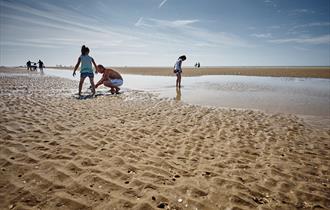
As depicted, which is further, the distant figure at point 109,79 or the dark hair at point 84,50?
the distant figure at point 109,79

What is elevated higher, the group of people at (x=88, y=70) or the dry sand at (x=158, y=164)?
the group of people at (x=88, y=70)

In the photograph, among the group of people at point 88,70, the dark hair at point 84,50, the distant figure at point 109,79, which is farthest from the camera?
the distant figure at point 109,79

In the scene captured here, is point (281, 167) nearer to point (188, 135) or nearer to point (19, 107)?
point (188, 135)

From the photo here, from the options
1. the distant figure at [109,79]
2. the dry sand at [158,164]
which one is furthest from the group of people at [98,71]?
the dry sand at [158,164]

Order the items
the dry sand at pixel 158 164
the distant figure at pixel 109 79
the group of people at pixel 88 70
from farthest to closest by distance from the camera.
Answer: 1. the distant figure at pixel 109 79
2. the group of people at pixel 88 70
3. the dry sand at pixel 158 164

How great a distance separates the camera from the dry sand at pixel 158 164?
3.27 metres

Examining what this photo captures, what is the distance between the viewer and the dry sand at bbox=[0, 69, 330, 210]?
3268mm

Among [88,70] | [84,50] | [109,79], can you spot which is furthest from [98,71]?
[84,50]

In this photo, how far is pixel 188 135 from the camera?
6223mm

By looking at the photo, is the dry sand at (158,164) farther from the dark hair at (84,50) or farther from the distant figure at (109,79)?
the distant figure at (109,79)

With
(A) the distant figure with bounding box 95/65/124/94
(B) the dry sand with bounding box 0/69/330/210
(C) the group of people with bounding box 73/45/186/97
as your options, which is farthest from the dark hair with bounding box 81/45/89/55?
(B) the dry sand with bounding box 0/69/330/210

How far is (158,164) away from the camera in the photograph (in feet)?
14.2

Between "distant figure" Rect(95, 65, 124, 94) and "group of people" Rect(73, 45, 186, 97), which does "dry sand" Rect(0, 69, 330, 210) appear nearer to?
"group of people" Rect(73, 45, 186, 97)

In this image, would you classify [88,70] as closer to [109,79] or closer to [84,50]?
[84,50]
